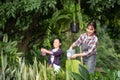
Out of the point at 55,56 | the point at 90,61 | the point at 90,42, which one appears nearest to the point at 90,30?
the point at 90,42

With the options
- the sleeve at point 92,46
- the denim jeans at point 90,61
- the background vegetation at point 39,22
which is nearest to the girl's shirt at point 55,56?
the background vegetation at point 39,22

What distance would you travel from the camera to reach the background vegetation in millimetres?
7973

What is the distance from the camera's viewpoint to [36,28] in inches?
397

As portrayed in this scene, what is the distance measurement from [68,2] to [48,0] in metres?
0.75

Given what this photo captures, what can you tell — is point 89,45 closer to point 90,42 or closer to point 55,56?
point 90,42

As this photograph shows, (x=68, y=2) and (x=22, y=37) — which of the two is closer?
(x=68, y=2)

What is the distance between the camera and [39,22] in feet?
33.0

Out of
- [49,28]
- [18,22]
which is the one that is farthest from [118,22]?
[18,22]

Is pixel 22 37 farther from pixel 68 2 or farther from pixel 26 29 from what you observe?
pixel 68 2

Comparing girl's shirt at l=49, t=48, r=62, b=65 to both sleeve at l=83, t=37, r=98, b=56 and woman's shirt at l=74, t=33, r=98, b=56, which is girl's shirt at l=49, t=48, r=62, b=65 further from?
sleeve at l=83, t=37, r=98, b=56

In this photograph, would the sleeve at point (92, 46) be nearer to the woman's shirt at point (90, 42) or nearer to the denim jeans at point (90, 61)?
the woman's shirt at point (90, 42)

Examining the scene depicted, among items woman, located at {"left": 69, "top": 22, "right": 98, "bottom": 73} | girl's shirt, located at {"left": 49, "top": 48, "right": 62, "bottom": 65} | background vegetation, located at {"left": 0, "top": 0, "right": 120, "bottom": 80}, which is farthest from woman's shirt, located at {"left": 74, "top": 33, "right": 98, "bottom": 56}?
girl's shirt, located at {"left": 49, "top": 48, "right": 62, "bottom": 65}

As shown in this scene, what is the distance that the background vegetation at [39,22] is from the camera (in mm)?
7973

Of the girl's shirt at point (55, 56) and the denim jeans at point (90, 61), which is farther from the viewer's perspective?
the girl's shirt at point (55, 56)
